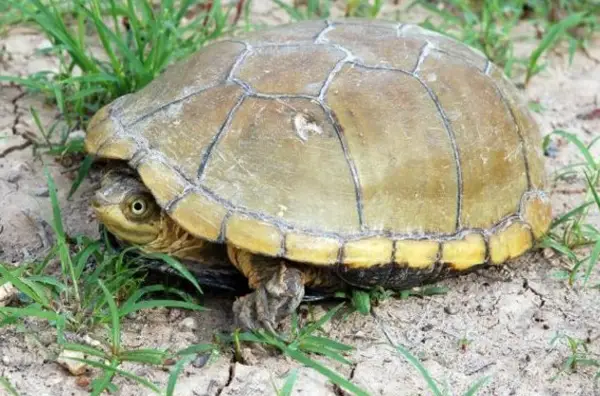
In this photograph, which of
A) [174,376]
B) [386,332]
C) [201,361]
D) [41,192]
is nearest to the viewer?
[174,376]

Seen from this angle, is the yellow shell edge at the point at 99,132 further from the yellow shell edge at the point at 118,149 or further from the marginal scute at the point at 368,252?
the marginal scute at the point at 368,252

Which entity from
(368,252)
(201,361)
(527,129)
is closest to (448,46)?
(527,129)

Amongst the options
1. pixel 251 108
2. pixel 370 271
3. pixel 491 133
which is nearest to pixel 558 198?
pixel 491 133

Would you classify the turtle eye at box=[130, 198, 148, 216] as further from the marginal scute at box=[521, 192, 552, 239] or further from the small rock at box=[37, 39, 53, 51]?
the small rock at box=[37, 39, 53, 51]

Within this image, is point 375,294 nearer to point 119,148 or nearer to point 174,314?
point 174,314

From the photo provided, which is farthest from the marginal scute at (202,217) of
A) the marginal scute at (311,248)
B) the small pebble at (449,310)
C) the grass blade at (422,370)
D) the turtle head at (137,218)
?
the small pebble at (449,310)
